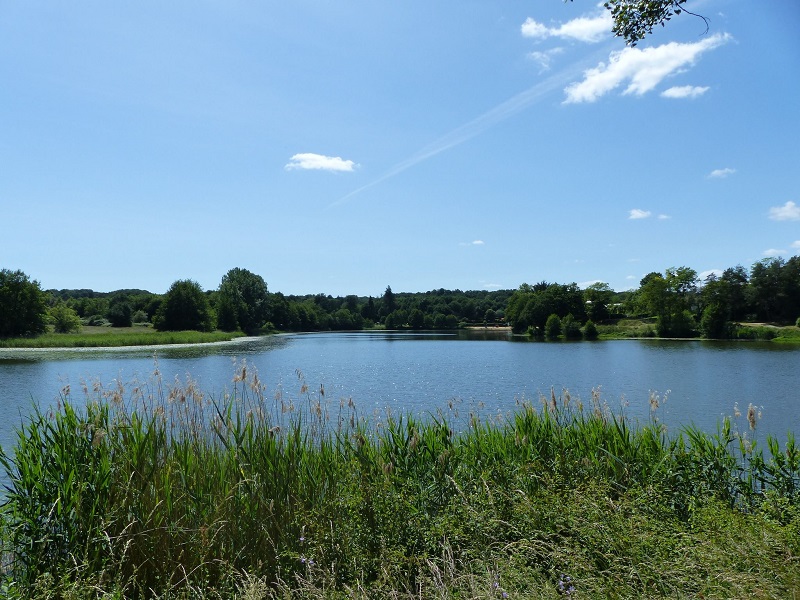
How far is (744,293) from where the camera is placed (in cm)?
7406

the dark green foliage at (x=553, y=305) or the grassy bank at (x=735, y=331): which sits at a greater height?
the dark green foliage at (x=553, y=305)

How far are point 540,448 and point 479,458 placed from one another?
747 mm

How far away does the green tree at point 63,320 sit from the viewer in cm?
6206

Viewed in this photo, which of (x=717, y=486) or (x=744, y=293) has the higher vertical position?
(x=744, y=293)

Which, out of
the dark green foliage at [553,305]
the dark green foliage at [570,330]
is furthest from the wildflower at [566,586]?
the dark green foliage at [553,305]

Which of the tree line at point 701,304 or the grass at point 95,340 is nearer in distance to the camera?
the grass at point 95,340

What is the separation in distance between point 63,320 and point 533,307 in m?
71.1

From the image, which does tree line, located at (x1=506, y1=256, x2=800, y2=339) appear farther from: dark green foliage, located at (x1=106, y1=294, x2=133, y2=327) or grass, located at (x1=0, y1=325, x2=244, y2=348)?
dark green foliage, located at (x1=106, y1=294, x2=133, y2=327)

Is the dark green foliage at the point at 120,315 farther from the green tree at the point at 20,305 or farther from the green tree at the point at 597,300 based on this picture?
the green tree at the point at 597,300

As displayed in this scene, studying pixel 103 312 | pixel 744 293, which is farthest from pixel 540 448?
pixel 103 312

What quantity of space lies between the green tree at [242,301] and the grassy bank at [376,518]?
86.3 metres

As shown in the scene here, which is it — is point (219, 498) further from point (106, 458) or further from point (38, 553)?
point (38, 553)

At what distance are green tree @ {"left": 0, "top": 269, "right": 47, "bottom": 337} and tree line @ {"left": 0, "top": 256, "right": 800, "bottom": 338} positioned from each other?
0.08 metres

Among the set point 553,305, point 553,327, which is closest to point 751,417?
point 553,327
